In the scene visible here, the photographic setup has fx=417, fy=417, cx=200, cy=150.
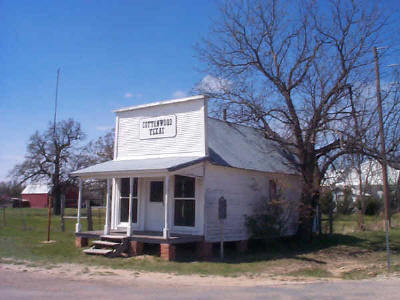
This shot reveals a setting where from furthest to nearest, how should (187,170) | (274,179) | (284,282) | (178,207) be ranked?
(274,179), (178,207), (187,170), (284,282)

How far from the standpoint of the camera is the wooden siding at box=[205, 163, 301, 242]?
15.2 meters

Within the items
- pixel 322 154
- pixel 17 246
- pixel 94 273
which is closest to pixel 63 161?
pixel 17 246

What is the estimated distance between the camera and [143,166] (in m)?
14.6

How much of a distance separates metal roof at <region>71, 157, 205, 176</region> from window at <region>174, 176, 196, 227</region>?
986 mm

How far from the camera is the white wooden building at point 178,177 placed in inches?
575

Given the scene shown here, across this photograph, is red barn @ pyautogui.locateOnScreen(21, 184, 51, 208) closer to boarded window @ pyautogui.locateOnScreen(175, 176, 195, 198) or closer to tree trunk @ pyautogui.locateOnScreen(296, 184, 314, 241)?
tree trunk @ pyautogui.locateOnScreen(296, 184, 314, 241)

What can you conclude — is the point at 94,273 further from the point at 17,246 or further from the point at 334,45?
the point at 334,45

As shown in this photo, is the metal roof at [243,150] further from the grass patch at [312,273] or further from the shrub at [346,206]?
the shrub at [346,206]

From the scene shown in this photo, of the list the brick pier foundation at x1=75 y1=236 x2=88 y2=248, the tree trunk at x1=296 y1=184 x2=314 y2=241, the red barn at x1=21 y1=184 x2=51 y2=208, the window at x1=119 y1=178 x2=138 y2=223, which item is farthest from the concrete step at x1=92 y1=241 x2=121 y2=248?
the red barn at x1=21 y1=184 x2=51 y2=208

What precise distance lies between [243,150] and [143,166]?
18.1 ft

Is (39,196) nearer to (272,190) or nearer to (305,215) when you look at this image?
(272,190)

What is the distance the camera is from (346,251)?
17078 mm

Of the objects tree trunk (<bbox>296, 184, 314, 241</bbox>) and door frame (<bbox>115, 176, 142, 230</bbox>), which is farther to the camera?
tree trunk (<bbox>296, 184, 314, 241</bbox>)

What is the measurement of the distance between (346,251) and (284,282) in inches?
317
